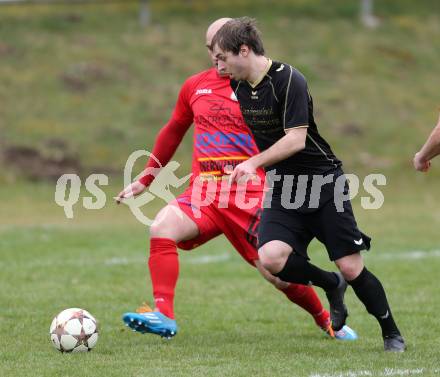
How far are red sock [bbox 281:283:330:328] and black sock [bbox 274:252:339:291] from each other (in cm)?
45

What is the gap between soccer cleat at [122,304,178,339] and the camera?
6.20m

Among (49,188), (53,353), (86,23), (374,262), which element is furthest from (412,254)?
(86,23)

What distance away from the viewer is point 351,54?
2809cm

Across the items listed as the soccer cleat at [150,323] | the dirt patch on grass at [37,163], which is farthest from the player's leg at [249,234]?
the dirt patch on grass at [37,163]

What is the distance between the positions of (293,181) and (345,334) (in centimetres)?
133

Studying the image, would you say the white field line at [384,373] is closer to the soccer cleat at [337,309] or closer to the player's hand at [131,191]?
the soccer cleat at [337,309]

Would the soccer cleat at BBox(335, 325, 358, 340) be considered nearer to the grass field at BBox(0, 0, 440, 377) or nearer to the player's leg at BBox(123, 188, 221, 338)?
the grass field at BBox(0, 0, 440, 377)

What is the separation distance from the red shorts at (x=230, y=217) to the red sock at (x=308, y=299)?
0.34 metres

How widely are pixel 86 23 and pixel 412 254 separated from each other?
18.4 meters

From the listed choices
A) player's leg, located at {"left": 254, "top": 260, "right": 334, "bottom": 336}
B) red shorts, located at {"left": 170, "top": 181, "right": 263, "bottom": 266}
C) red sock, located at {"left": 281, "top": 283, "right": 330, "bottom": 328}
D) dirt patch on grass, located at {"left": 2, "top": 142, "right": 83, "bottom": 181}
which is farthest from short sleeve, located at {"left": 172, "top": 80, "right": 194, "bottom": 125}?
dirt patch on grass, located at {"left": 2, "top": 142, "right": 83, "bottom": 181}

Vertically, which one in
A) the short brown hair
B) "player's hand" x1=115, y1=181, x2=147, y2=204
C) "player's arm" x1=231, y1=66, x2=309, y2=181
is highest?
the short brown hair

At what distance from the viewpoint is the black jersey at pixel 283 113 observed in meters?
5.74

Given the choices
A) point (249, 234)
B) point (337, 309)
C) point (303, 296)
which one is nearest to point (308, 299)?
point (303, 296)

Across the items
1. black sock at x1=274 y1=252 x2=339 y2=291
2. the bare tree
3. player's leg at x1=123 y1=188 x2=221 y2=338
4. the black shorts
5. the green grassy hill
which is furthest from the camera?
the bare tree
